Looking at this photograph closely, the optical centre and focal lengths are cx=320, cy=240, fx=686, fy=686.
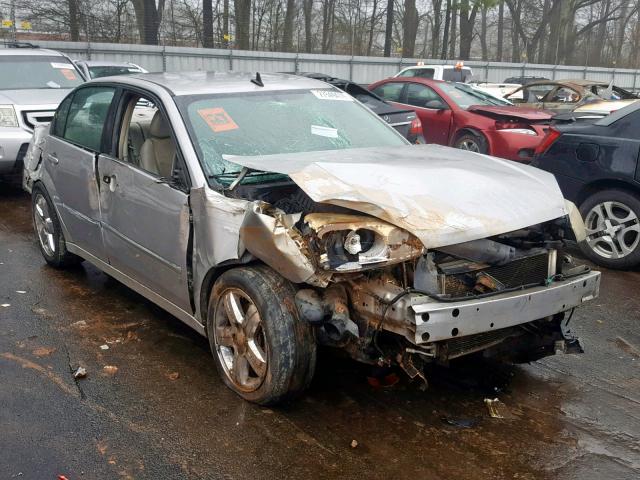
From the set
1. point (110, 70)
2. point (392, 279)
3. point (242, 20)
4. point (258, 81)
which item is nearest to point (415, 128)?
point (258, 81)

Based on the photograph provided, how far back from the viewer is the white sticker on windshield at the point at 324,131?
14.8 feet

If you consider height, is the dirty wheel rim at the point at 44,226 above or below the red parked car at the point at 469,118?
below

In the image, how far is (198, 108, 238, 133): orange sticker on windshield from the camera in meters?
4.19

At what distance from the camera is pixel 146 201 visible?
4.20 m

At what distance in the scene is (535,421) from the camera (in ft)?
11.7

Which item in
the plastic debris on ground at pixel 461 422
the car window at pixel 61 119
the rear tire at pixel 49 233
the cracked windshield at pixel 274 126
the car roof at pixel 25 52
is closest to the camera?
the plastic debris on ground at pixel 461 422

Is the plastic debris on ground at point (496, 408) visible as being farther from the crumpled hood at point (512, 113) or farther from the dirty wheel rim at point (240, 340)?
the crumpled hood at point (512, 113)

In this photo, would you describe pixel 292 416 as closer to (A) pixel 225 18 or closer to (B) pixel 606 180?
(B) pixel 606 180

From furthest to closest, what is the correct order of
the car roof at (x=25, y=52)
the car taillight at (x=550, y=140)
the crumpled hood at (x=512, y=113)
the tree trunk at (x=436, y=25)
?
the tree trunk at (x=436, y=25), the crumpled hood at (x=512, y=113), the car roof at (x=25, y=52), the car taillight at (x=550, y=140)

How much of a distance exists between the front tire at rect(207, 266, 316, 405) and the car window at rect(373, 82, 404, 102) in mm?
9616

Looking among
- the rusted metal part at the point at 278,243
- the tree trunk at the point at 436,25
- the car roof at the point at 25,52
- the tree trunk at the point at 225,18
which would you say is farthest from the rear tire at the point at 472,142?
the tree trunk at the point at 436,25

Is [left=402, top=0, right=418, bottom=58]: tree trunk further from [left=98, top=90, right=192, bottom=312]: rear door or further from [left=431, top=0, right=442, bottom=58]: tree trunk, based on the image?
[left=98, top=90, right=192, bottom=312]: rear door

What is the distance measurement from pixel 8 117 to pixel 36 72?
1613 millimetres

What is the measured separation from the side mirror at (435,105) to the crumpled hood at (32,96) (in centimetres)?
593
